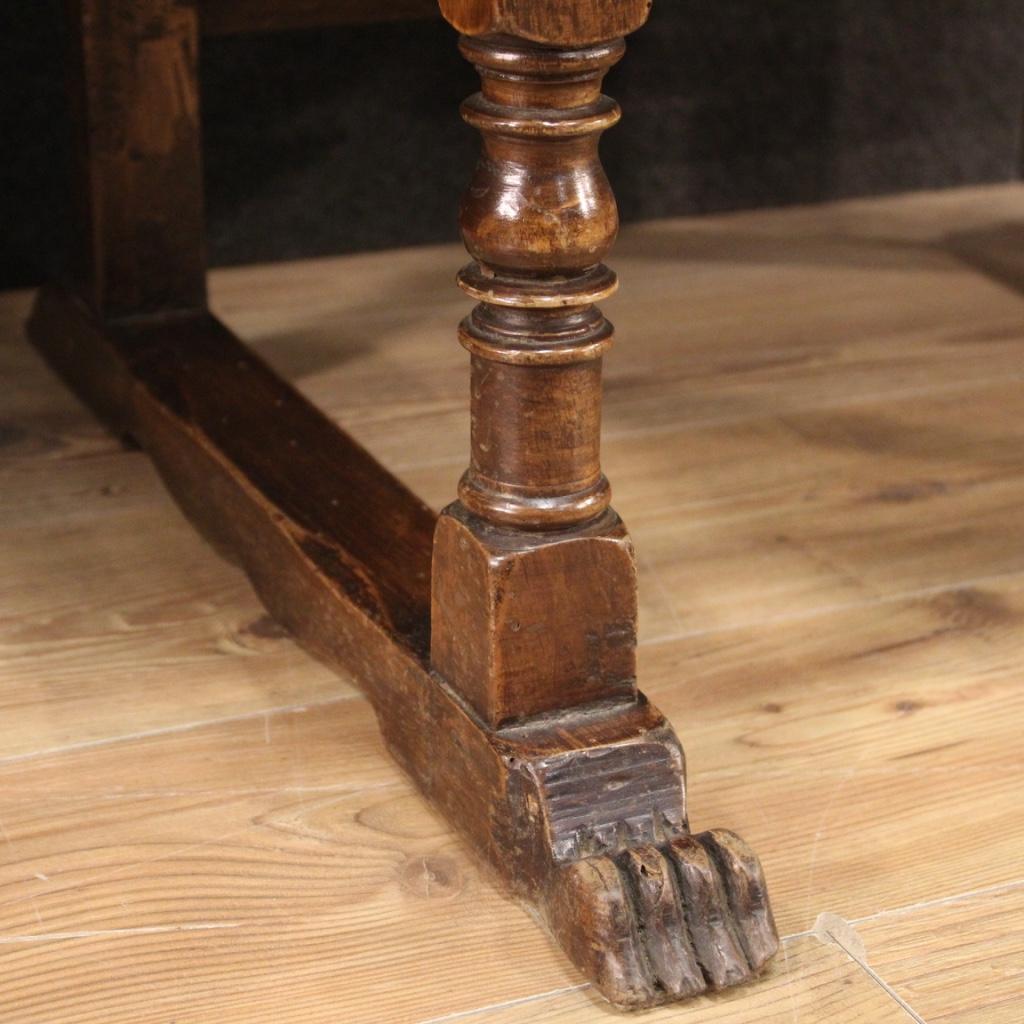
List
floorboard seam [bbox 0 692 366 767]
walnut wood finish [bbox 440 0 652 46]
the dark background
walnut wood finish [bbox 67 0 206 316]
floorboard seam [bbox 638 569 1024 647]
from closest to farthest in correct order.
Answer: walnut wood finish [bbox 440 0 652 46]
floorboard seam [bbox 0 692 366 767]
floorboard seam [bbox 638 569 1024 647]
walnut wood finish [bbox 67 0 206 316]
the dark background

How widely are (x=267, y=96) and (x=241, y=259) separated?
0.56ft

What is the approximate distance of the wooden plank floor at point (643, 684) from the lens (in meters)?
0.83

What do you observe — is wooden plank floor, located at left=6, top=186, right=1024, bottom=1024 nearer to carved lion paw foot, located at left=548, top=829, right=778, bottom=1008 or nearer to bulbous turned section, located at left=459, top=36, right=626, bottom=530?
carved lion paw foot, located at left=548, top=829, right=778, bottom=1008

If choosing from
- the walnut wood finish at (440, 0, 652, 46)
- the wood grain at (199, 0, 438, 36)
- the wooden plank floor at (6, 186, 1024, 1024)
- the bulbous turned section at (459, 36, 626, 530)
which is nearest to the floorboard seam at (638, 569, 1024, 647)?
the wooden plank floor at (6, 186, 1024, 1024)

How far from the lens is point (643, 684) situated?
Result: 1.08 meters

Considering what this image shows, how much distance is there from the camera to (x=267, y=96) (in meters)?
1.79

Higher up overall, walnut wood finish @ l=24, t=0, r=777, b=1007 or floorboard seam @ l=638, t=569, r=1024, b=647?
walnut wood finish @ l=24, t=0, r=777, b=1007

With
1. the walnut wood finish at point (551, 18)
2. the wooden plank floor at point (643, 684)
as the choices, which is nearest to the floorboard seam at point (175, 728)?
the wooden plank floor at point (643, 684)

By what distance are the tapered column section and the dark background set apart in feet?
2.73

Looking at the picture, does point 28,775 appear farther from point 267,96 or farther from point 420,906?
point 267,96

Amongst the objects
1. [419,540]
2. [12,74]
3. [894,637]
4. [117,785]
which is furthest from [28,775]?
[12,74]

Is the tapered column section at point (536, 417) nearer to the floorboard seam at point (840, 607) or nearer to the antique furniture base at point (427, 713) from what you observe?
the antique furniture base at point (427, 713)

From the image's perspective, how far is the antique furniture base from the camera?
81 cm

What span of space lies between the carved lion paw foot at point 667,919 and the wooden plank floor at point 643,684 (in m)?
0.01
